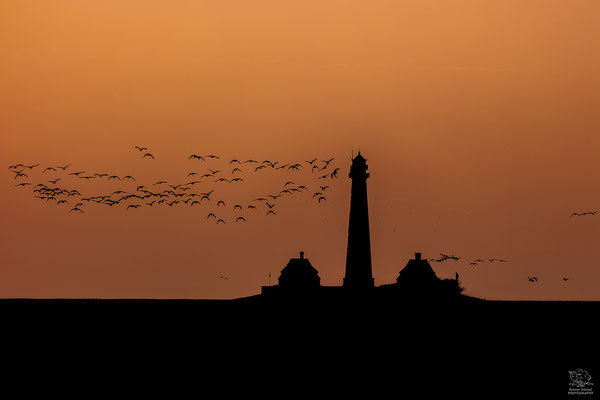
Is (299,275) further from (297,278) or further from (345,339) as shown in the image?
(345,339)

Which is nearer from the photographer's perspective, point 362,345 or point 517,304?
point 362,345

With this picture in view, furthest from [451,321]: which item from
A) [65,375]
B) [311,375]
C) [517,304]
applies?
[65,375]

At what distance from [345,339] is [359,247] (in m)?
9.46

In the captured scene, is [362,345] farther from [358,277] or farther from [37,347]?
[37,347]

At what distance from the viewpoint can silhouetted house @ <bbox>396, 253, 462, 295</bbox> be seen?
2840 inches

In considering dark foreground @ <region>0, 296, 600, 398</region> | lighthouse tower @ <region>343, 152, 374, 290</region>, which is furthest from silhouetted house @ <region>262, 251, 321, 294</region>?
lighthouse tower @ <region>343, 152, 374, 290</region>

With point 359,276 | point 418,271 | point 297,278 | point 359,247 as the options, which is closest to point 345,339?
point 359,276

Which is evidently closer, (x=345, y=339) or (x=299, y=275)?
(x=345, y=339)

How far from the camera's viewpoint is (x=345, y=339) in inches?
2394

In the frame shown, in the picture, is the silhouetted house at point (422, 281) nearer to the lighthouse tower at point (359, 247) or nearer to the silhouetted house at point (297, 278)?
the lighthouse tower at point (359, 247)

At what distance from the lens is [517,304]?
67688mm

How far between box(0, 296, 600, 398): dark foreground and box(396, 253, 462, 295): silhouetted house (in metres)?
2.18

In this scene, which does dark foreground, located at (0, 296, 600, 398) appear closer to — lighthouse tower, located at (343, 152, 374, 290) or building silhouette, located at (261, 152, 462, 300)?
building silhouette, located at (261, 152, 462, 300)

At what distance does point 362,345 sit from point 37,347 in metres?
17.6
